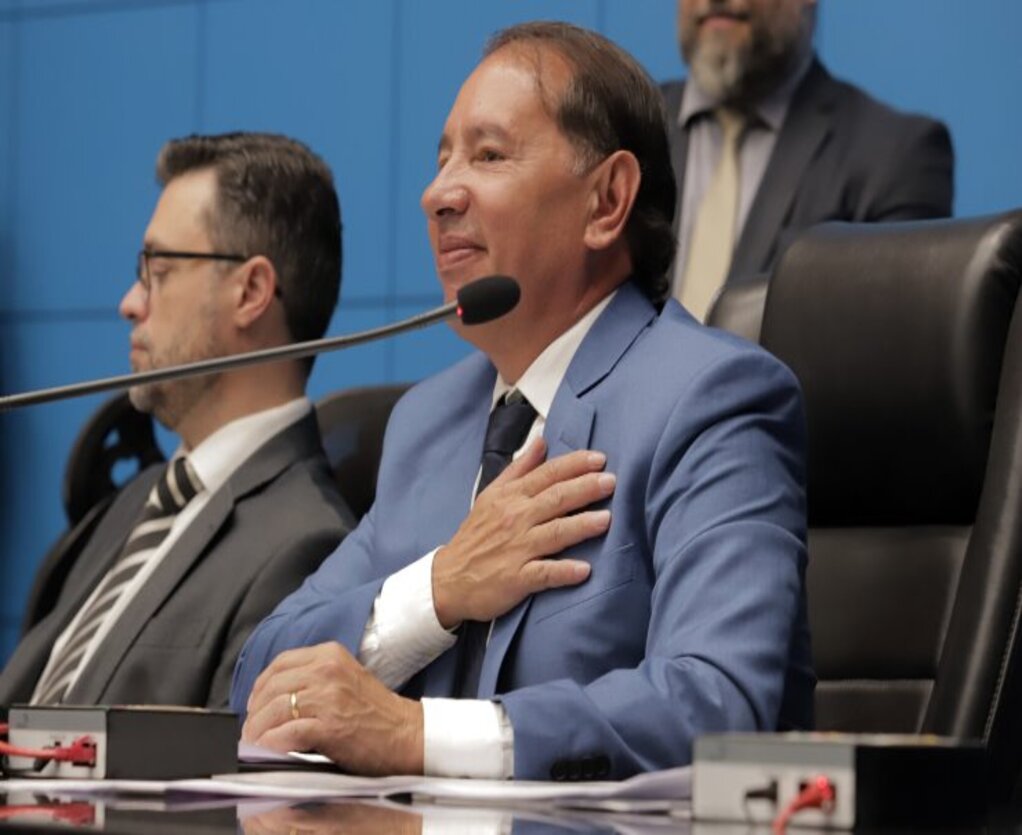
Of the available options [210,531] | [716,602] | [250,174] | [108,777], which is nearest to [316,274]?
[250,174]

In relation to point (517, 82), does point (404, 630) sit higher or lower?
lower

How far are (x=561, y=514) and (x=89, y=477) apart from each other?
1.45 m

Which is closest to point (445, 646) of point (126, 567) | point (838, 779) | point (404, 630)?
point (404, 630)

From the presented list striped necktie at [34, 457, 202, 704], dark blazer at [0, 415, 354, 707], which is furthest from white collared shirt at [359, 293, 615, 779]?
striped necktie at [34, 457, 202, 704]

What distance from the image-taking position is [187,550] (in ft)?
8.21

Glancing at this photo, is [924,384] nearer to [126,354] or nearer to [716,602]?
[716,602]

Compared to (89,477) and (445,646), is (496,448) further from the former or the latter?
(89,477)

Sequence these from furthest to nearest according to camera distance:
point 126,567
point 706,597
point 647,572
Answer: point 126,567
point 647,572
point 706,597

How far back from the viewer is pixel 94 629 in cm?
255

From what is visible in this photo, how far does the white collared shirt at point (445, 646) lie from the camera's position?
4.83 feet

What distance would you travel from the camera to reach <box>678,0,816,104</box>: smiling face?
3.56m

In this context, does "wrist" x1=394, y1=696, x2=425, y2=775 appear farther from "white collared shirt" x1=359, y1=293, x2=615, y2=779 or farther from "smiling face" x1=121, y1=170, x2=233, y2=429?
"smiling face" x1=121, y1=170, x2=233, y2=429

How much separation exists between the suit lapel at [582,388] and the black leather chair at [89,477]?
4.05 feet

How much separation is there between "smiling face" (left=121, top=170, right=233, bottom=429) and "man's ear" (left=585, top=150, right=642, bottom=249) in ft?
3.16
